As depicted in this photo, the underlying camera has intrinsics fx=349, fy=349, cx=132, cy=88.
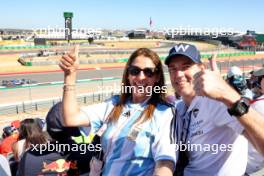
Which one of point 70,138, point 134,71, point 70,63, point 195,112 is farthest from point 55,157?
point 195,112

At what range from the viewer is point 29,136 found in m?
3.72

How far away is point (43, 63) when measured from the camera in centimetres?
3781

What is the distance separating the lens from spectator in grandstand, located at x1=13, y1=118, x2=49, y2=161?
3629 mm

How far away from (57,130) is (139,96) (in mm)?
1014

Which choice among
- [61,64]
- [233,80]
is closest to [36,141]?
[61,64]

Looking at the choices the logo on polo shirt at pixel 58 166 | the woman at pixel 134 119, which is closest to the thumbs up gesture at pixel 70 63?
the woman at pixel 134 119

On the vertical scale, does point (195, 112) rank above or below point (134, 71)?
below

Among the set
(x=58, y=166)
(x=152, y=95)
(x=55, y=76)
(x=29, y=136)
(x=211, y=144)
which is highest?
(x=152, y=95)

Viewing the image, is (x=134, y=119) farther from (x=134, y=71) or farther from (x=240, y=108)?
(x=240, y=108)

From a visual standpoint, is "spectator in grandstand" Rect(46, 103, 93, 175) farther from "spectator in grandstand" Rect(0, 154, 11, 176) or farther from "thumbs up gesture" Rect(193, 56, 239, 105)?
"thumbs up gesture" Rect(193, 56, 239, 105)

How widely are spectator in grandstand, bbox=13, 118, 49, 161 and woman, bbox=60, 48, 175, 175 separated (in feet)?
3.28

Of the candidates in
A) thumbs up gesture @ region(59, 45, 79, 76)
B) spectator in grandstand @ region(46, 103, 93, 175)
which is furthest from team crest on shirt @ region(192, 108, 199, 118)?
spectator in grandstand @ region(46, 103, 93, 175)

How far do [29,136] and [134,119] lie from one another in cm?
162

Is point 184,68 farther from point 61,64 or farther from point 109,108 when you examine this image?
point 61,64
